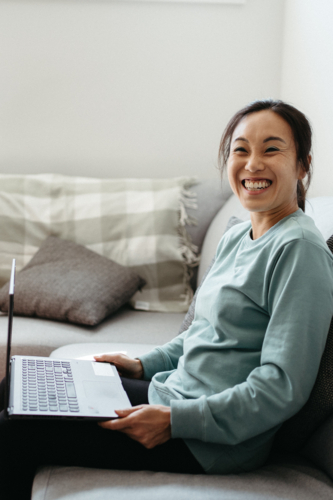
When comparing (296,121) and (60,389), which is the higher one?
(296,121)

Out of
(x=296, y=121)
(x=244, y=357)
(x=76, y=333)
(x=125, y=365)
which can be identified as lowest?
(x=76, y=333)

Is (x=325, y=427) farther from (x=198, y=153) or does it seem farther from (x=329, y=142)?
(x=198, y=153)

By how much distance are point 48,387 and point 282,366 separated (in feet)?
1.46

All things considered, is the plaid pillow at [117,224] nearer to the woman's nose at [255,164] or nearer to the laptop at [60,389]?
the laptop at [60,389]

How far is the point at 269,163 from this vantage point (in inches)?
37.7

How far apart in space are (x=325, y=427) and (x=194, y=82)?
1.85 metres

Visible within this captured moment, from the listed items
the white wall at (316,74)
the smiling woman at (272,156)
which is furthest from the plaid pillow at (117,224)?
the smiling woman at (272,156)

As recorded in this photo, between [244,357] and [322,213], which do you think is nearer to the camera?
[244,357]

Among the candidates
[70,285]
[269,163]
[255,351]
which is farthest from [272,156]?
→ [70,285]

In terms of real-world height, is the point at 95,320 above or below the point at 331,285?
below

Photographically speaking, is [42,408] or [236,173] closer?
[42,408]

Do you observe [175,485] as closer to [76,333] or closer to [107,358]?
[107,358]

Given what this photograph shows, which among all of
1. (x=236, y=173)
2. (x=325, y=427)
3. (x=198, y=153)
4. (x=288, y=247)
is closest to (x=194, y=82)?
(x=198, y=153)

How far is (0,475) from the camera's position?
0.86 meters
